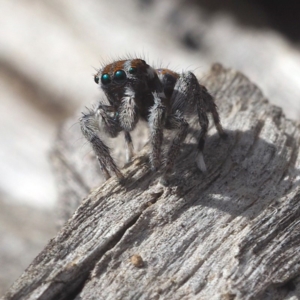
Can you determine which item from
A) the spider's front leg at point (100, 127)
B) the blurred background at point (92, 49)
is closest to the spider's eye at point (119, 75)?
the spider's front leg at point (100, 127)

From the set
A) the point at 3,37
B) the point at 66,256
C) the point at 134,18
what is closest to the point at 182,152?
the point at 66,256

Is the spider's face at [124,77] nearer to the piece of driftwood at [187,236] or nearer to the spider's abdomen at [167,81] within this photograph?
the spider's abdomen at [167,81]

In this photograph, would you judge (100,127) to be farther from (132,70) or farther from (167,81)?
(167,81)

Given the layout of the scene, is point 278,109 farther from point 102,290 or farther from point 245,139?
point 102,290

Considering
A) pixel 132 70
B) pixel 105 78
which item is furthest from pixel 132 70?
pixel 105 78

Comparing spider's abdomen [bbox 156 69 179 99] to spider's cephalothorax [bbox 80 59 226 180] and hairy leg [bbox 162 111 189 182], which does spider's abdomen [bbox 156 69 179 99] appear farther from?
hairy leg [bbox 162 111 189 182]

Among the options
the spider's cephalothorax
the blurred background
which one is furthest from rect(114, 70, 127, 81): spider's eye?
the blurred background
